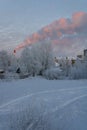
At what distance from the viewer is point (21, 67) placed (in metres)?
60.2

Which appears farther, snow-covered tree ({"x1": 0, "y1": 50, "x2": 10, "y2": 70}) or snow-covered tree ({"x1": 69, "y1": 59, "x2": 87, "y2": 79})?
snow-covered tree ({"x1": 0, "y1": 50, "x2": 10, "y2": 70})

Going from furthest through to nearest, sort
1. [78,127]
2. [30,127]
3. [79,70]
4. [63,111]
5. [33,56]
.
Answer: [33,56] < [79,70] < [63,111] < [78,127] < [30,127]

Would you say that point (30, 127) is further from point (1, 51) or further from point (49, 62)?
point (1, 51)

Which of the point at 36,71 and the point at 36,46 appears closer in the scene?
the point at 36,71

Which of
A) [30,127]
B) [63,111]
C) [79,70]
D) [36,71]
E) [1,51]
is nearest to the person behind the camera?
[30,127]

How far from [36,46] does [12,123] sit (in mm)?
53908

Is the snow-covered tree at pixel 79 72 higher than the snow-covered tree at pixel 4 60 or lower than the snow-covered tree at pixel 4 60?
lower

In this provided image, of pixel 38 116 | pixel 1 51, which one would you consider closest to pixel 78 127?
pixel 38 116

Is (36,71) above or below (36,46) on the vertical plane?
below

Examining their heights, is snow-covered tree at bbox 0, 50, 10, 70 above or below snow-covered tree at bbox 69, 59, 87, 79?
above

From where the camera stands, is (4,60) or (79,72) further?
(4,60)

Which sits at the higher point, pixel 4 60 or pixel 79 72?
pixel 4 60

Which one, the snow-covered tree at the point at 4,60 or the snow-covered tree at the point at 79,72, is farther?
the snow-covered tree at the point at 4,60

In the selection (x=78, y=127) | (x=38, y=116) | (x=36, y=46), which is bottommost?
(x=78, y=127)
